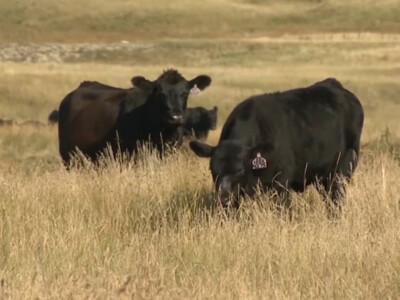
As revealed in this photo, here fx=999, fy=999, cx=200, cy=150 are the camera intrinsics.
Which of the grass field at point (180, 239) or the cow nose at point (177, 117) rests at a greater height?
the cow nose at point (177, 117)

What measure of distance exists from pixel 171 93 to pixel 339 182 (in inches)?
141

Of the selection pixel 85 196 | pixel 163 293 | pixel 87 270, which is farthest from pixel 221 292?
pixel 85 196

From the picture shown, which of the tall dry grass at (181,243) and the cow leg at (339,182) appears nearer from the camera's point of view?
the tall dry grass at (181,243)

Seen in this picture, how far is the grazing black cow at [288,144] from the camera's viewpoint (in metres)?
8.58

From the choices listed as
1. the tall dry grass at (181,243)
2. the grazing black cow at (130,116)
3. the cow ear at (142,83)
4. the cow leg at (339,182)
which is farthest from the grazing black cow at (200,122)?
the tall dry grass at (181,243)

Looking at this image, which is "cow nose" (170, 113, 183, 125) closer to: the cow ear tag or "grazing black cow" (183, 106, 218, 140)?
the cow ear tag

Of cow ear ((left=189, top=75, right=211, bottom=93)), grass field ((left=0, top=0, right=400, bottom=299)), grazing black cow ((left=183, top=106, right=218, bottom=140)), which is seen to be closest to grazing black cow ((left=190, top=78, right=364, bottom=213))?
grass field ((left=0, top=0, right=400, bottom=299))

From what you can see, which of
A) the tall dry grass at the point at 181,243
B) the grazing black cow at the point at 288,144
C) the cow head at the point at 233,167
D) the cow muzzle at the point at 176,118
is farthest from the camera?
the cow muzzle at the point at 176,118

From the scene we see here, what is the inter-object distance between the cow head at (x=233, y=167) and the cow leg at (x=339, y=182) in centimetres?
73

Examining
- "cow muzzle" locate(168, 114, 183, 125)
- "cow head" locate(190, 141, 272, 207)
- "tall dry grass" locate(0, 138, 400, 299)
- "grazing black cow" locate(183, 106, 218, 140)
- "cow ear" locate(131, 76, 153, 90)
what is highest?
"cow ear" locate(131, 76, 153, 90)

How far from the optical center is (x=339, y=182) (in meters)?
9.40

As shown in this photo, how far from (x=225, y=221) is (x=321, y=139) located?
221cm

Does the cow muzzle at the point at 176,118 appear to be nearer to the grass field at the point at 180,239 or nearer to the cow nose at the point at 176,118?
the cow nose at the point at 176,118

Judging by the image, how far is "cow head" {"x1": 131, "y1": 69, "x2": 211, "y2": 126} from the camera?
40.5 ft
